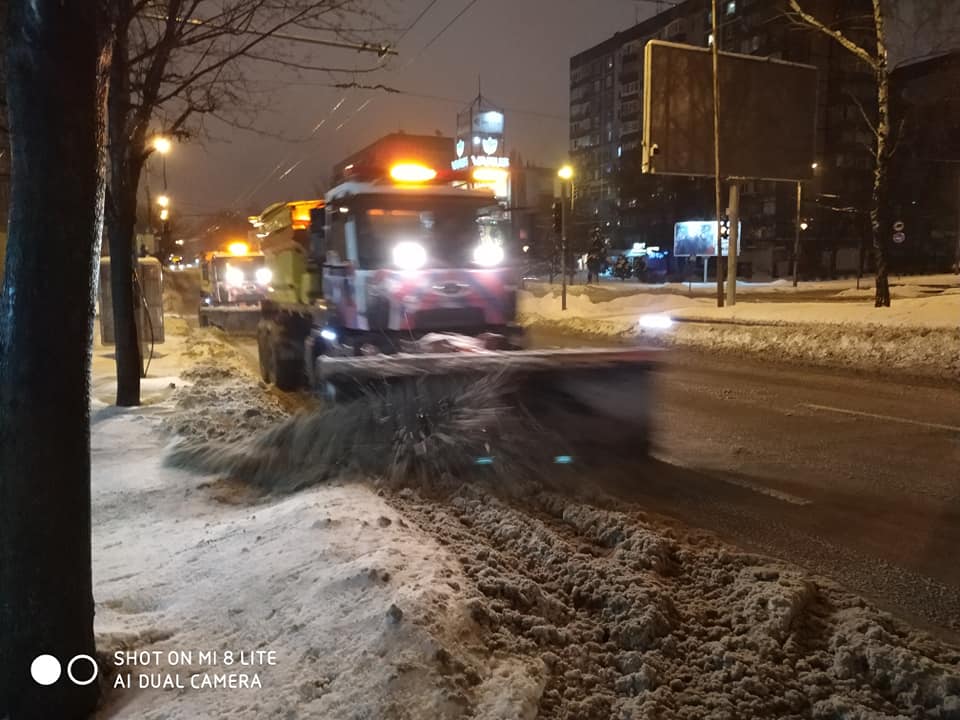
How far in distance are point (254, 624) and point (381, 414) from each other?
3.28 metres

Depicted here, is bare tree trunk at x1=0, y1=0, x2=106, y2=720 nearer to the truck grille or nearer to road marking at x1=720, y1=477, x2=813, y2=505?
road marking at x1=720, y1=477, x2=813, y2=505

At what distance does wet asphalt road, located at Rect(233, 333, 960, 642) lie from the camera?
4.62 meters

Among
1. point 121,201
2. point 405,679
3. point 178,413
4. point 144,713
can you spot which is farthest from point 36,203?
point 121,201

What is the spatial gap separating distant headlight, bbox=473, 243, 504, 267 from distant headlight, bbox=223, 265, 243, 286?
17999 mm

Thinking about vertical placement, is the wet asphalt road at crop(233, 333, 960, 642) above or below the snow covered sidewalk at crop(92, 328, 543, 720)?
below

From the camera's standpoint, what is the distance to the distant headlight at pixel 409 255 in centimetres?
893

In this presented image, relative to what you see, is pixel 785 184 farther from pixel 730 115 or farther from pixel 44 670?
pixel 44 670

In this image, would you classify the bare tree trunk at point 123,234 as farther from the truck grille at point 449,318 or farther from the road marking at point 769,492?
the road marking at point 769,492

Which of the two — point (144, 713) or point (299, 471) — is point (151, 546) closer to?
point (299, 471)

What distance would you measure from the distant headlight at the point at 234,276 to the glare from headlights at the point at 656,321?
43.8ft

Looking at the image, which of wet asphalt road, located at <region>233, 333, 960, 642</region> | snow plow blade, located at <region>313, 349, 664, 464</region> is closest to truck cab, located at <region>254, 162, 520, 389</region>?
snow plow blade, located at <region>313, 349, 664, 464</region>

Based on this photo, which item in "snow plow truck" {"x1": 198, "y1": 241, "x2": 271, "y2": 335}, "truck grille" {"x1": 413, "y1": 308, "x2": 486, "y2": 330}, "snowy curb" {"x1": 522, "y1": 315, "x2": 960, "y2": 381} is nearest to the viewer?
"truck grille" {"x1": 413, "y1": 308, "x2": 486, "y2": 330}

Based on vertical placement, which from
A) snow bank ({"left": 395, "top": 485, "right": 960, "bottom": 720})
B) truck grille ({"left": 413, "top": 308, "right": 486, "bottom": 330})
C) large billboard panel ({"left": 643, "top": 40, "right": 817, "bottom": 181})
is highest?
large billboard panel ({"left": 643, "top": 40, "right": 817, "bottom": 181})

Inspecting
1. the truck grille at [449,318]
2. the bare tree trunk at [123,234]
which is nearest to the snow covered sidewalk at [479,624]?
the truck grille at [449,318]
